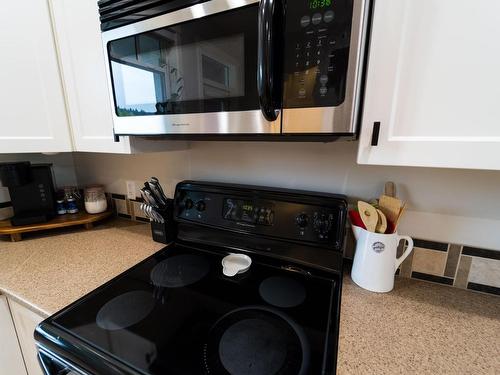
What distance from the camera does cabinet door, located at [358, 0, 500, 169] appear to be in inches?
17.6

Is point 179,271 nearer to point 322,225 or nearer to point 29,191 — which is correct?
point 322,225

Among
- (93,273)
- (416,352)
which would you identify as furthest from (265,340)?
(93,273)

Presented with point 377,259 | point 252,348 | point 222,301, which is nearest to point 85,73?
point 222,301

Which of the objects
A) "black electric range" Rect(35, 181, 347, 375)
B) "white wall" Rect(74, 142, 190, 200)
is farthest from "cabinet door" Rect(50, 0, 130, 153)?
"black electric range" Rect(35, 181, 347, 375)

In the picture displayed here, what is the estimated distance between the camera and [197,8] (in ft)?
1.93

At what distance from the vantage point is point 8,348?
839mm

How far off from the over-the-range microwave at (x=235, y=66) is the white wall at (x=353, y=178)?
0.98 feet

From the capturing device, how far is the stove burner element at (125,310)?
1.93 feet

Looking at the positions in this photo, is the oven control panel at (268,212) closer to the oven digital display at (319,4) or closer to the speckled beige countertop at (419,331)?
the speckled beige countertop at (419,331)

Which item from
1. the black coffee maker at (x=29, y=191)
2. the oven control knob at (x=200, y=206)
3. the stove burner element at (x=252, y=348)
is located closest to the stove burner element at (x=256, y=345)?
the stove burner element at (x=252, y=348)

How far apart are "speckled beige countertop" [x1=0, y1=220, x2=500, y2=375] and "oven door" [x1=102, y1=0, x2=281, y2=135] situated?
20.2 inches

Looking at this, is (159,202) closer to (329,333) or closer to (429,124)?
(329,333)

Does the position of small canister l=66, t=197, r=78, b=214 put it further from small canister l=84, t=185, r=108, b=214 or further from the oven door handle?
the oven door handle

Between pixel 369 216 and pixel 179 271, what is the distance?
64 cm
